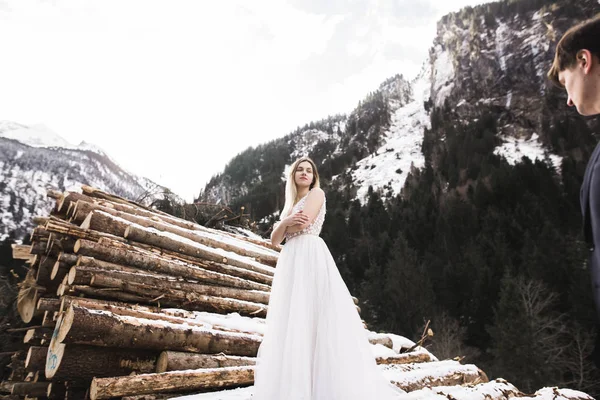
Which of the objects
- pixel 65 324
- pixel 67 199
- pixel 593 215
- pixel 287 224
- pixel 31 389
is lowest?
pixel 31 389

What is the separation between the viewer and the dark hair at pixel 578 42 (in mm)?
1442

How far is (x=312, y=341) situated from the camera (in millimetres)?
2836

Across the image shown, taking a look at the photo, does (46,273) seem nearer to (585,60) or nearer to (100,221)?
(100,221)

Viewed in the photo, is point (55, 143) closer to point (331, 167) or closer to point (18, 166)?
point (18, 166)

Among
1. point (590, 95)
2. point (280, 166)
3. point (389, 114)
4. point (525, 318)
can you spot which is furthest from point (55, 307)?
point (389, 114)

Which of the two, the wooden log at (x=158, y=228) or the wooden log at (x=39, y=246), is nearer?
the wooden log at (x=158, y=228)

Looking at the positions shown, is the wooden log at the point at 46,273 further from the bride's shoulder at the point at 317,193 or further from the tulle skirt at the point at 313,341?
the bride's shoulder at the point at 317,193

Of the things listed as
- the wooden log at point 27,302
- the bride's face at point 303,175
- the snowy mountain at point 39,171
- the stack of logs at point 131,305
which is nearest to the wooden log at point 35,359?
the stack of logs at point 131,305

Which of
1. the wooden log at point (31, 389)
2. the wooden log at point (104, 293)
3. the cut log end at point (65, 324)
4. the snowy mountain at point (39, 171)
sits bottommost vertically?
the wooden log at point (31, 389)

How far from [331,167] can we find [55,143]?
245 ft

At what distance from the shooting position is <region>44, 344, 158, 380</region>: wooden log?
3.15m

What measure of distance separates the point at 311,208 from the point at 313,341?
1.16 meters

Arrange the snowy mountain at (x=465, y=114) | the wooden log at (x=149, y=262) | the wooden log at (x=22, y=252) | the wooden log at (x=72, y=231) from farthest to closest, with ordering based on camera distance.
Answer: the snowy mountain at (x=465, y=114) < the wooden log at (x=22, y=252) < the wooden log at (x=72, y=231) < the wooden log at (x=149, y=262)

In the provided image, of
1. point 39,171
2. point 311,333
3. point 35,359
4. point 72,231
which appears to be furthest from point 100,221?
point 39,171
